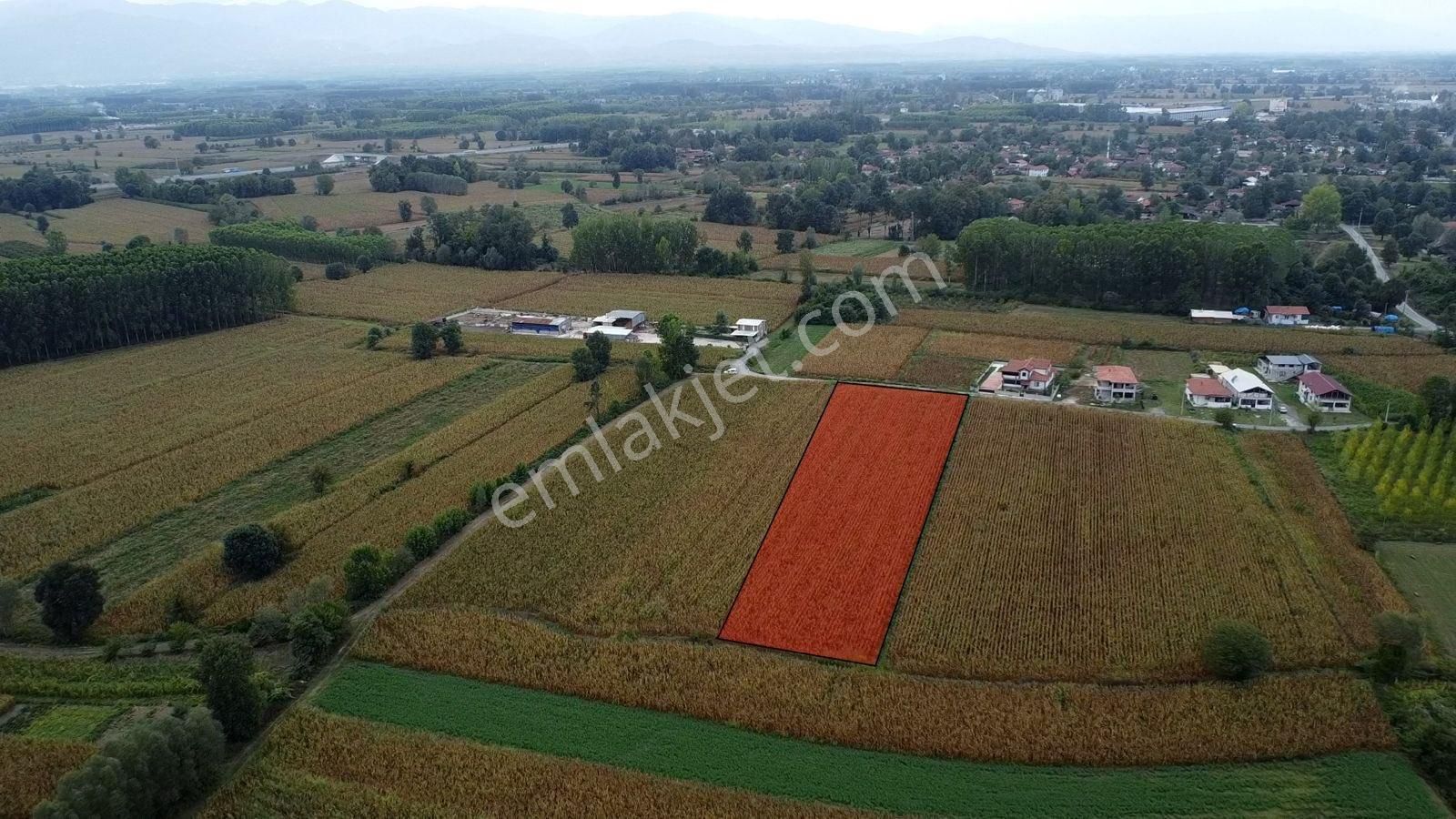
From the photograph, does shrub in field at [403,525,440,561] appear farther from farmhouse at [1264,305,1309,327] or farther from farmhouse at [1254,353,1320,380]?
farmhouse at [1264,305,1309,327]

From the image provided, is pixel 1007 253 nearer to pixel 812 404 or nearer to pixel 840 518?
pixel 812 404

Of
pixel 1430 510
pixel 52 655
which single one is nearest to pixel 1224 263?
pixel 1430 510

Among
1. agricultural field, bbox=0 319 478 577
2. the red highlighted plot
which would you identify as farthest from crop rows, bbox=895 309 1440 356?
agricultural field, bbox=0 319 478 577

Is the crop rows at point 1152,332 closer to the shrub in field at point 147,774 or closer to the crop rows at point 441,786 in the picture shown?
the crop rows at point 441,786

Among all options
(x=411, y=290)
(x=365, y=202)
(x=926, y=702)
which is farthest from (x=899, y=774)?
(x=365, y=202)

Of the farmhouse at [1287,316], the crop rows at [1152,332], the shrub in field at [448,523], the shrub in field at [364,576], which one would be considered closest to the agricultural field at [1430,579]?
the crop rows at [1152,332]

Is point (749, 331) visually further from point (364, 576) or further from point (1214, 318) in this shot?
point (364, 576)

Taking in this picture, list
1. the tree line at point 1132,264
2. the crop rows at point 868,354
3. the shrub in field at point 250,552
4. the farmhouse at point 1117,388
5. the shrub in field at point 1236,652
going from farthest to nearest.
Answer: the tree line at point 1132,264 → the crop rows at point 868,354 → the farmhouse at point 1117,388 → the shrub in field at point 250,552 → the shrub in field at point 1236,652
